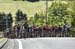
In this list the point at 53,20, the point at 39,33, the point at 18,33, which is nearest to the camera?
the point at 18,33

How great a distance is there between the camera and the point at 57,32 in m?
45.3

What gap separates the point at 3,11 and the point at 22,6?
7877 millimetres

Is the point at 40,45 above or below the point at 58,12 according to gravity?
above

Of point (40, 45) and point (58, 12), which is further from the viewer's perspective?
point (58, 12)

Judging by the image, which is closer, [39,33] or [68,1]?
[39,33]

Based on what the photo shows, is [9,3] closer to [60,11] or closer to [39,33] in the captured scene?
[60,11]

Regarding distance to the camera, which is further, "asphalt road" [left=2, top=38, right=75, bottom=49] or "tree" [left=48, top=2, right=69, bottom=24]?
"tree" [left=48, top=2, right=69, bottom=24]

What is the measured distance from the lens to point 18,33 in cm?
4178

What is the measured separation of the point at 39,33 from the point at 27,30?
99.4 inches

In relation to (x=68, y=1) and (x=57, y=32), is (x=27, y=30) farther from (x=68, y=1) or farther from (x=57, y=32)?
(x=68, y=1)

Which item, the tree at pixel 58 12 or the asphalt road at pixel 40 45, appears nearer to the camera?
the asphalt road at pixel 40 45

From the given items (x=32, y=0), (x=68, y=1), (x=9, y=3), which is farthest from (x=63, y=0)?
(x=9, y=3)

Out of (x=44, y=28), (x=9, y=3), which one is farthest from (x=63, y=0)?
(x=44, y=28)

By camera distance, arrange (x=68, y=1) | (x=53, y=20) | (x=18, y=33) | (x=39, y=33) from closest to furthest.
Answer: (x=18, y=33) → (x=39, y=33) → (x=53, y=20) → (x=68, y=1)
